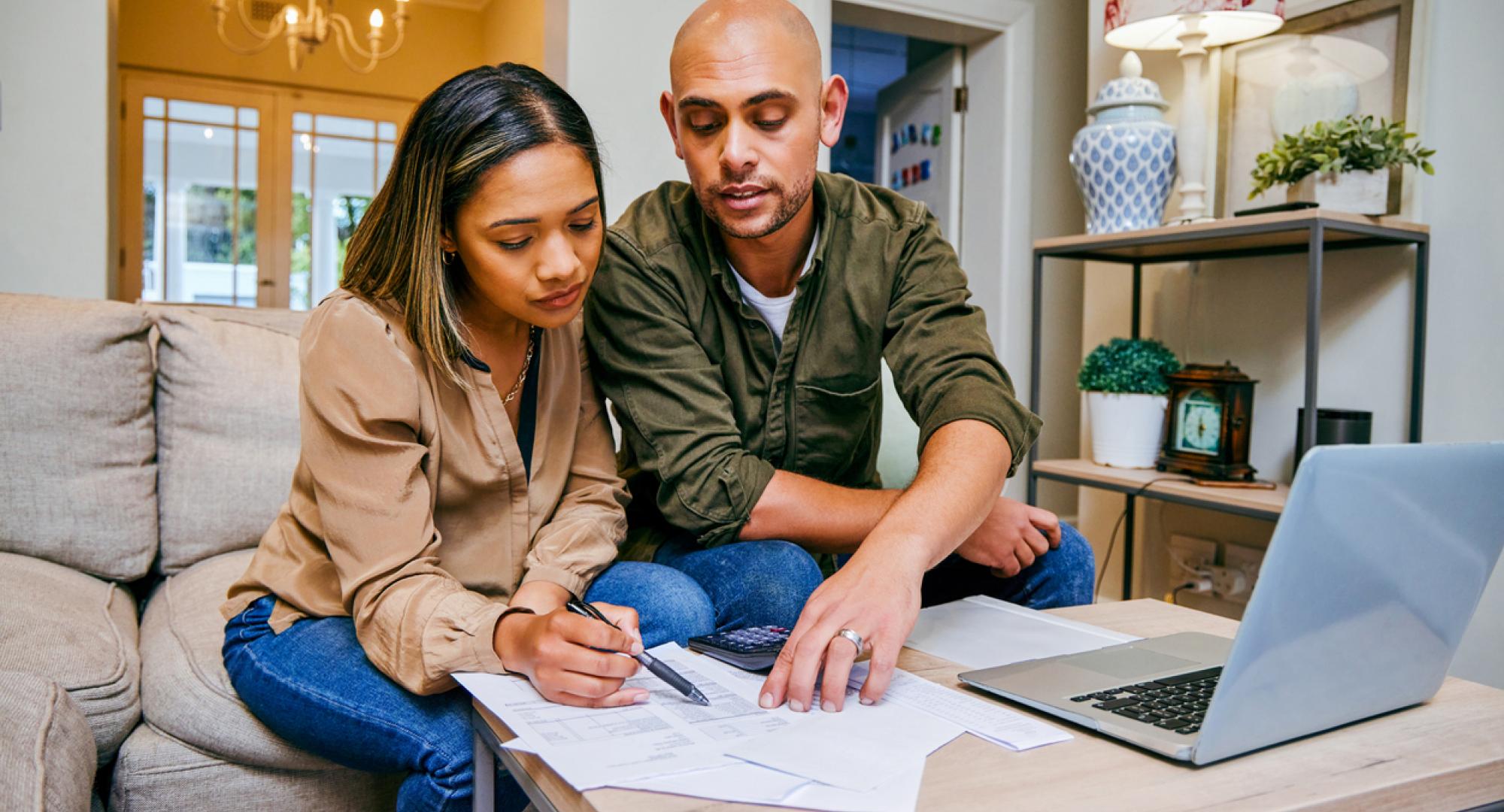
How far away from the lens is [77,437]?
5.19 ft

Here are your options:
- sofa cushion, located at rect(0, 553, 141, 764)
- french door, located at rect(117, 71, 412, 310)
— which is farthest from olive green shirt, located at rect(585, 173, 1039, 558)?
french door, located at rect(117, 71, 412, 310)

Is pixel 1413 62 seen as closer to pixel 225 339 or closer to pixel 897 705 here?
pixel 897 705

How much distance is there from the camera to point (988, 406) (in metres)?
1.17

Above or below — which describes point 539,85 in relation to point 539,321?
above

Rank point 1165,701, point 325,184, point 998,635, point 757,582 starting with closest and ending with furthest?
point 1165,701 → point 998,635 → point 757,582 → point 325,184

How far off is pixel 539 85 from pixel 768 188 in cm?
29

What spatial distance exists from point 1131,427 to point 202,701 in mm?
2048

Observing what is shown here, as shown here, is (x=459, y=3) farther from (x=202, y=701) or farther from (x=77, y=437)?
(x=202, y=701)

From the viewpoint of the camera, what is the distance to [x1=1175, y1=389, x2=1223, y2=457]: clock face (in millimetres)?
2359

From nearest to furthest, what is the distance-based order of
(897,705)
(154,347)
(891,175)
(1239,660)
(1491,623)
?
1. (1239,660)
2. (897,705)
3. (154,347)
4. (1491,623)
5. (891,175)

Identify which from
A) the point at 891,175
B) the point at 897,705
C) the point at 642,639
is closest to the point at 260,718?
the point at 642,639

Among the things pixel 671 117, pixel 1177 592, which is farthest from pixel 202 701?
pixel 1177 592

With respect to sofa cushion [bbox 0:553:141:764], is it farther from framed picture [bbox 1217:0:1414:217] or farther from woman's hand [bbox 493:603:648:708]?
framed picture [bbox 1217:0:1414:217]

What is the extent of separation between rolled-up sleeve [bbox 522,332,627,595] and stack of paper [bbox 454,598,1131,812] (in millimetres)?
224
